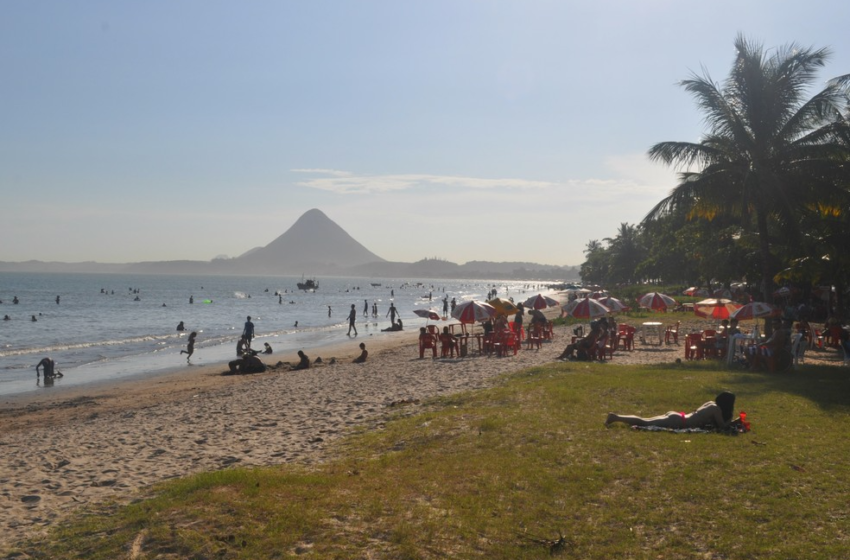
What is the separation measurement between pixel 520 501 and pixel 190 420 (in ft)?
25.9

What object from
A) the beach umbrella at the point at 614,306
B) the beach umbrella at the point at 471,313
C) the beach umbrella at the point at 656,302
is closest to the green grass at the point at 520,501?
the beach umbrella at the point at 471,313

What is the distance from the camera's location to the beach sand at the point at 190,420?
24.8ft

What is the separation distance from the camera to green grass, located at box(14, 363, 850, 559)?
4832mm

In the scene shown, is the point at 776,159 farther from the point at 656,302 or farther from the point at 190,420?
the point at 190,420

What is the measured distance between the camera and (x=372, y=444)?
8.45m

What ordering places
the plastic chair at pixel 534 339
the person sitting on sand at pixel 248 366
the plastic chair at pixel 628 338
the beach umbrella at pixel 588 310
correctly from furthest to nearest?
the plastic chair at pixel 534 339, the person sitting on sand at pixel 248 366, the plastic chair at pixel 628 338, the beach umbrella at pixel 588 310

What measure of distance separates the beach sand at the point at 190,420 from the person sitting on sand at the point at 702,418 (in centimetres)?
391

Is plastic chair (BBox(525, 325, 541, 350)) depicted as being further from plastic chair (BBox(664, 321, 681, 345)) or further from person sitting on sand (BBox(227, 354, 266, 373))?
person sitting on sand (BBox(227, 354, 266, 373))

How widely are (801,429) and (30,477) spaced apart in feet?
30.4

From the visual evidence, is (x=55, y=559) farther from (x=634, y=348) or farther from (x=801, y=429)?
(x=634, y=348)

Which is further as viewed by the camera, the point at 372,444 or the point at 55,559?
the point at 372,444

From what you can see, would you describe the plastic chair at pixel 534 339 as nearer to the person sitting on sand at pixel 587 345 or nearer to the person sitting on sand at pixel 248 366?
the person sitting on sand at pixel 587 345

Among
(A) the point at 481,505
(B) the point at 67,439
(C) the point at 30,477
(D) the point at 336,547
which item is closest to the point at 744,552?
(A) the point at 481,505

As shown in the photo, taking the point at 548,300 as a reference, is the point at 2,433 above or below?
below
